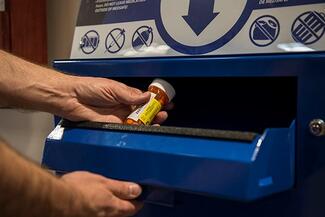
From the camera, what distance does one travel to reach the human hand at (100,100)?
0.76 metres

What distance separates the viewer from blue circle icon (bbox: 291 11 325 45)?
1.97 ft

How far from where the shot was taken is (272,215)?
0.63 metres

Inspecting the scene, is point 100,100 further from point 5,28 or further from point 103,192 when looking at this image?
point 5,28

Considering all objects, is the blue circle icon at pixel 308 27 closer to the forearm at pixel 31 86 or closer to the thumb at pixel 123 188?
the thumb at pixel 123 188

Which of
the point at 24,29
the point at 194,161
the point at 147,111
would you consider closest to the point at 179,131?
the point at 194,161

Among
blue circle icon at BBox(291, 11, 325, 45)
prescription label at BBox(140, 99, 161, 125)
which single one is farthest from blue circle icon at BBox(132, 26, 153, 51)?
blue circle icon at BBox(291, 11, 325, 45)

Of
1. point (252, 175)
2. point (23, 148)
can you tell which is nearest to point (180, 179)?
point (252, 175)

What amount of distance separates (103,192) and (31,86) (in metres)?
0.31

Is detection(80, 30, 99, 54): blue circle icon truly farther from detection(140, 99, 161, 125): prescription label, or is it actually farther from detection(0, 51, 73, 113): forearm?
detection(140, 99, 161, 125): prescription label

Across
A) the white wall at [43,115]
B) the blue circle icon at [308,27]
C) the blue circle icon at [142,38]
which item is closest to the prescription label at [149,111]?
the blue circle icon at [142,38]

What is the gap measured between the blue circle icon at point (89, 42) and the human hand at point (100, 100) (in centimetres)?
6

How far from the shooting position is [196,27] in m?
0.71

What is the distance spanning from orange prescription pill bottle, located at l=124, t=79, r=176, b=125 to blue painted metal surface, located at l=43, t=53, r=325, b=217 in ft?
0.08

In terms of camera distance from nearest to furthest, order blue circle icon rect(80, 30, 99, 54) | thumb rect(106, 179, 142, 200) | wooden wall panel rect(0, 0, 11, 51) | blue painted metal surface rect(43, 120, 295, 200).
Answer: blue painted metal surface rect(43, 120, 295, 200) < thumb rect(106, 179, 142, 200) < blue circle icon rect(80, 30, 99, 54) < wooden wall panel rect(0, 0, 11, 51)
